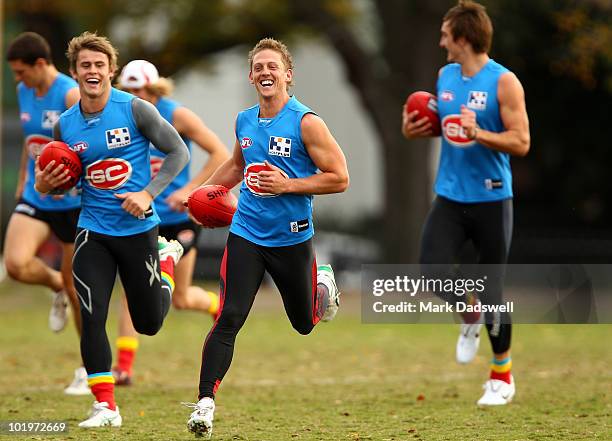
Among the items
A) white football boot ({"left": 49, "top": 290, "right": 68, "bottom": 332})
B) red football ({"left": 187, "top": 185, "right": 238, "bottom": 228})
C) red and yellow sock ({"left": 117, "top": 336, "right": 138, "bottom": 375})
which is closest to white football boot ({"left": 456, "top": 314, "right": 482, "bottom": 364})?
red football ({"left": 187, "top": 185, "right": 238, "bottom": 228})

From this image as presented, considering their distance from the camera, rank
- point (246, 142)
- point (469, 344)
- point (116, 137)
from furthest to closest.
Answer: point (469, 344)
point (116, 137)
point (246, 142)

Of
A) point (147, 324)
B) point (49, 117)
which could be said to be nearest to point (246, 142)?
point (147, 324)

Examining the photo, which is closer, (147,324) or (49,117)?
(147,324)

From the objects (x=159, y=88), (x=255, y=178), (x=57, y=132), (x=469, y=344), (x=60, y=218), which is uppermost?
(x=159, y=88)

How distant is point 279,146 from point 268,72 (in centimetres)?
43

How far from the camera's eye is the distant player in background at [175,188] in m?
9.43

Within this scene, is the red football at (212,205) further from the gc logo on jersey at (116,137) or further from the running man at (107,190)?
the gc logo on jersey at (116,137)

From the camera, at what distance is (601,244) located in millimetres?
21984

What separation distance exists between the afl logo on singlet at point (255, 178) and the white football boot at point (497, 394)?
256 centimetres

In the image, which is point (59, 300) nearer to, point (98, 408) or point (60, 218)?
point (60, 218)

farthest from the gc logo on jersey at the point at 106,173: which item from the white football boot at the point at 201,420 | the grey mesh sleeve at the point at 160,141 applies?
the white football boot at the point at 201,420

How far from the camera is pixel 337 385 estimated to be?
10.0 m

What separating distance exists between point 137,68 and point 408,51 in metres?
12.9

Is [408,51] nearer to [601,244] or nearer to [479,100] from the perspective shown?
[601,244]
